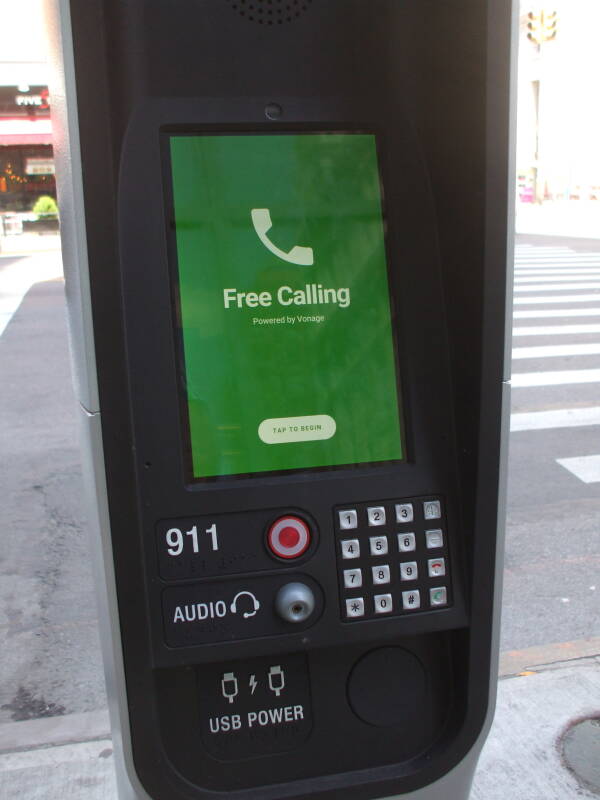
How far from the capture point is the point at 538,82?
132 ft

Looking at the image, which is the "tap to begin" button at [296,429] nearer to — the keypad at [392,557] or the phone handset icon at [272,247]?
the keypad at [392,557]

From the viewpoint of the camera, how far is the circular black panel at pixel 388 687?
5.62ft

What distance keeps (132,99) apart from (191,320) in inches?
14.6

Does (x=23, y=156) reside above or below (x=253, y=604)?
above

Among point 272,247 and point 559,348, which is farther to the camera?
point 559,348

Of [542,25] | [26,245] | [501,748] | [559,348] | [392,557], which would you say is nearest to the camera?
[392,557]

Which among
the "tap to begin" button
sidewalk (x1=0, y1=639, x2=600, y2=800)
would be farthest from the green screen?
sidewalk (x1=0, y1=639, x2=600, y2=800)

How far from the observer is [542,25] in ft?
92.5

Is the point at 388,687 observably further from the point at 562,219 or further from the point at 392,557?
the point at 562,219

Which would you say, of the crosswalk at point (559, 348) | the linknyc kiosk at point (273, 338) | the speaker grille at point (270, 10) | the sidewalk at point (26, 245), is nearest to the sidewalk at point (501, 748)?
the linknyc kiosk at point (273, 338)

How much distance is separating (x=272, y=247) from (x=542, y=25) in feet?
99.1

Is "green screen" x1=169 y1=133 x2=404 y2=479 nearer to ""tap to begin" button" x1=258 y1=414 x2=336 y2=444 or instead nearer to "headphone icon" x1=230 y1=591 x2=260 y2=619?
""tap to begin" button" x1=258 y1=414 x2=336 y2=444

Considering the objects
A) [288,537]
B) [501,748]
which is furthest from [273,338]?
[501,748]

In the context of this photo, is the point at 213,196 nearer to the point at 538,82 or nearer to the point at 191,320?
the point at 191,320
